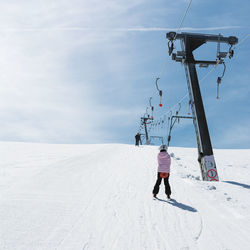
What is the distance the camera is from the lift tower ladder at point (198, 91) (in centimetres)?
1058

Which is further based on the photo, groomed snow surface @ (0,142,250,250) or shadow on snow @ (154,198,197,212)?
shadow on snow @ (154,198,197,212)

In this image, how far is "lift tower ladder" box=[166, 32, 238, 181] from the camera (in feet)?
34.7

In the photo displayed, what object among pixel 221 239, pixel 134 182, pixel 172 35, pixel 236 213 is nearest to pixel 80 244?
pixel 221 239

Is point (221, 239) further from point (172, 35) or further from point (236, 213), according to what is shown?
point (172, 35)

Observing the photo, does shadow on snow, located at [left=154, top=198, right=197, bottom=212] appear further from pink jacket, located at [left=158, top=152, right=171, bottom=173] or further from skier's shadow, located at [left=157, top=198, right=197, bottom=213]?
pink jacket, located at [left=158, top=152, right=171, bottom=173]

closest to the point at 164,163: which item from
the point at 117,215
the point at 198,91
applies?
the point at 117,215

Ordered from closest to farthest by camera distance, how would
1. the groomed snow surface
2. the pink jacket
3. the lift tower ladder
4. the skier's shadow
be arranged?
the groomed snow surface
the skier's shadow
the pink jacket
the lift tower ladder

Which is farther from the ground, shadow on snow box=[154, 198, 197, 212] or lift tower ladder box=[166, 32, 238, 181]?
lift tower ladder box=[166, 32, 238, 181]

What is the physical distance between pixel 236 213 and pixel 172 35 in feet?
30.6

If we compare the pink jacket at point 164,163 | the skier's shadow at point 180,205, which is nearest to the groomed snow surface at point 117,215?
the skier's shadow at point 180,205

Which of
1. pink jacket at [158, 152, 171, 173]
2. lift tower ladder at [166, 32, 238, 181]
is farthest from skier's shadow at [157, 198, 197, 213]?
lift tower ladder at [166, 32, 238, 181]

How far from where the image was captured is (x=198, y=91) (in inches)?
455

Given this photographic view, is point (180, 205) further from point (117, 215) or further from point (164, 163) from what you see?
point (117, 215)

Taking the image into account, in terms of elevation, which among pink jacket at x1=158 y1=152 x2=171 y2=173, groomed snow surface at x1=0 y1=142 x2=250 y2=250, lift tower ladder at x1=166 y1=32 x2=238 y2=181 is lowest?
groomed snow surface at x1=0 y1=142 x2=250 y2=250
